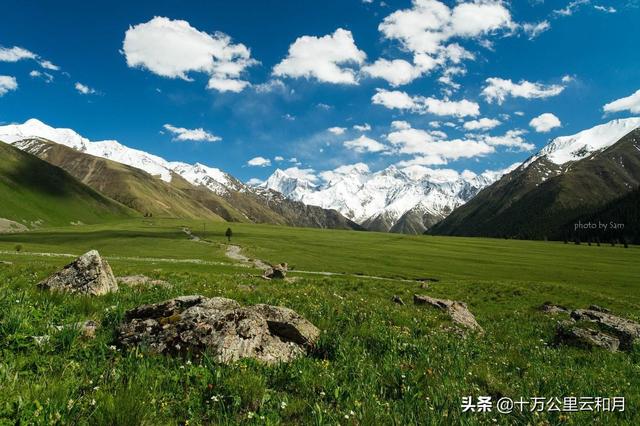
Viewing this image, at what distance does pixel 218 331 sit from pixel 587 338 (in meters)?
16.7

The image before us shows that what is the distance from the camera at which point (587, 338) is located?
1723cm

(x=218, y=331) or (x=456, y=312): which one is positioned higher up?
(x=218, y=331)

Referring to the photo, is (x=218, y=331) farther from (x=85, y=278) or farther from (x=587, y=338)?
(x=587, y=338)

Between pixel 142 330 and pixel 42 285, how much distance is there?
747 cm

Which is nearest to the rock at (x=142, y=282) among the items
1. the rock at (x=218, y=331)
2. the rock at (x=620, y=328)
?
the rock at (x=218, y=331)

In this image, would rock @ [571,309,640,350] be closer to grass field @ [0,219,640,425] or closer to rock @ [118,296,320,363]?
grass field @ [0,219,640,425]

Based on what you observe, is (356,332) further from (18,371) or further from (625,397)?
(18,371)

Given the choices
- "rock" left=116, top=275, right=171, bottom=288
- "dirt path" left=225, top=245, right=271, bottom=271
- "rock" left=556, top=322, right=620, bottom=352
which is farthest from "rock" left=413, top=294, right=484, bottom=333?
"dirt path" left=225, top=245, right=271, bottom=271

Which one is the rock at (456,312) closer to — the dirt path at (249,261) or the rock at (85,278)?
the rock at (85,278)

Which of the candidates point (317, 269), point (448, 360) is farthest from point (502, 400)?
point (317, 269)

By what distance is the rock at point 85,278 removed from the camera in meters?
13.6

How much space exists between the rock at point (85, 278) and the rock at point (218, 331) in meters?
5.29

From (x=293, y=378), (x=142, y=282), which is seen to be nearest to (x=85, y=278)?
(x=142, y=282)

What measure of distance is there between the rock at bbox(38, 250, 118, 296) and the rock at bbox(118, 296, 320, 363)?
529cm
